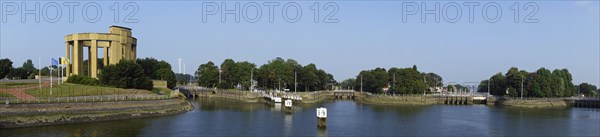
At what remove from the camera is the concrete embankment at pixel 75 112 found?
5712 centimetres

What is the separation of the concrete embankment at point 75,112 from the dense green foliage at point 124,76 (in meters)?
17.3

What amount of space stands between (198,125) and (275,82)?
104666mm

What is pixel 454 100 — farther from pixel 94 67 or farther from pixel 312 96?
pixel 94 67

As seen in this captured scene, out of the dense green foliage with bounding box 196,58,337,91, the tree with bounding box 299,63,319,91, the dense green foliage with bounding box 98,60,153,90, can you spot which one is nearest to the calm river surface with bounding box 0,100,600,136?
the dense green foliage with bounding box 98,60,153,90

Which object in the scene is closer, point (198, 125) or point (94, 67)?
point (198, 125)

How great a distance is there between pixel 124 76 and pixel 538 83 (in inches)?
4329

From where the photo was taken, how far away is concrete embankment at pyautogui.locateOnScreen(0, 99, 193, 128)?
5712 centimetres

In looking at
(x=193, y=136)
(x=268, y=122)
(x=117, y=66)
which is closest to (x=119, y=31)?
(x=117, y=66)

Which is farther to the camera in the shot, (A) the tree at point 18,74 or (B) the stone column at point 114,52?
(A) the tree at point 18,74

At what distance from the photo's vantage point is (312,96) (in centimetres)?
14738

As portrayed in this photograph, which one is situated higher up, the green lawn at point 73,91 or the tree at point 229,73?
the tree at point 229,73

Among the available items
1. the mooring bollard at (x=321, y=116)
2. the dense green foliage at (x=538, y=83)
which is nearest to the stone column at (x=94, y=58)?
the mooring bollard at (x=321, y=116)

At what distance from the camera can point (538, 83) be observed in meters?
142

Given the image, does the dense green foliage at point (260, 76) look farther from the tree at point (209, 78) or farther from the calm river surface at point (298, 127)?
A: the calm river surface at point (298, 127)
